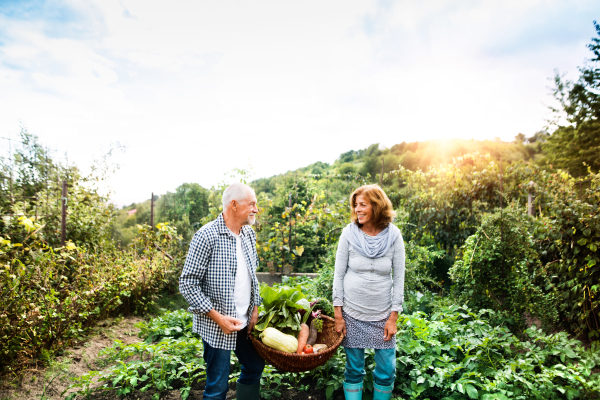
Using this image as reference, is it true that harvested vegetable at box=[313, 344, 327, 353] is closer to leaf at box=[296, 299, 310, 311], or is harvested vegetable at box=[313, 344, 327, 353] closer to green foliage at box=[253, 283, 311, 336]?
green foliage at box=[253, 283, 311, 336]

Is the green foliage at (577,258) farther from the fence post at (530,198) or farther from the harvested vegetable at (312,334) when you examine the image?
the harvested vegetable at (312,334)

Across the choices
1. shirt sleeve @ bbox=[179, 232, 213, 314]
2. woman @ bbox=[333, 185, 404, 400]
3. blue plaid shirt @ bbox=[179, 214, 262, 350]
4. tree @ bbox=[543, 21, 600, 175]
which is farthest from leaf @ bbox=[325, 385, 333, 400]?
tree @ bbox=[543, 21, 600, 175]

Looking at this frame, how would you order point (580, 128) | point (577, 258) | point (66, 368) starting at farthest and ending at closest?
point (580, 128)
point (577, 258)
point (66, 368)

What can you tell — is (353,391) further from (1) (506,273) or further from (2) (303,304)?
(1) (506,273)

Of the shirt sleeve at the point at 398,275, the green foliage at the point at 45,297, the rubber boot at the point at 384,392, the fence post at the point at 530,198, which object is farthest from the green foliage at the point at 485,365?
the green foliage at the point at 45,297

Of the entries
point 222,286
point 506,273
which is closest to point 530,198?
point 506,273

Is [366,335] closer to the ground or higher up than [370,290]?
closer to the ground

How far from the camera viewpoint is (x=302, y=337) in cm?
194

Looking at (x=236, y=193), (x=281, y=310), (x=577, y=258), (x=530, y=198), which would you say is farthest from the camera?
(x=530, y=198)

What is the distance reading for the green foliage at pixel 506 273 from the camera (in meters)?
2.85

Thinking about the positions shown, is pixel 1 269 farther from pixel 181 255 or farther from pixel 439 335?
pixel 439 335

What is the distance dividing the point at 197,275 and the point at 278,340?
56 cm

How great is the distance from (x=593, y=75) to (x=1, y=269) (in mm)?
18147

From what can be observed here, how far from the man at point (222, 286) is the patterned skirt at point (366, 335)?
2.01 feet
